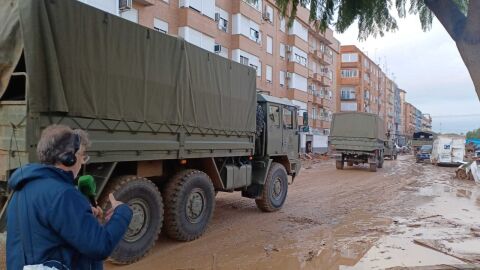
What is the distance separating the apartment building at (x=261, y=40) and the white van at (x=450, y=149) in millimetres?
11579

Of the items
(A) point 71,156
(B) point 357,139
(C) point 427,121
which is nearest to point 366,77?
(B) point 357,139

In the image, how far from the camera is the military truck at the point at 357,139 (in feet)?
74.0

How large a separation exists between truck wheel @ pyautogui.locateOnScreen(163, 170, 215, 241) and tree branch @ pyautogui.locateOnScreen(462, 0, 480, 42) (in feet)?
14.8

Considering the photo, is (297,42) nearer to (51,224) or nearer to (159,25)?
(159,25)

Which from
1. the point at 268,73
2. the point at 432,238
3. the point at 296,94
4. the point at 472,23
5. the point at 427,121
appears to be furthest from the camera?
the point at 427,121

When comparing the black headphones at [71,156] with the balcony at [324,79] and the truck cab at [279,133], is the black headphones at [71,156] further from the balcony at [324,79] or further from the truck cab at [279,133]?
the balcony at [324,79]

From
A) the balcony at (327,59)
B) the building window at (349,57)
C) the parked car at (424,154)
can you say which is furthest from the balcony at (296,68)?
the building window at (349,57)

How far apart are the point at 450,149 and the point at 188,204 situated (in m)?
26.9

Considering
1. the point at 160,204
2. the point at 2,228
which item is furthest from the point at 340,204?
the point at 2,228

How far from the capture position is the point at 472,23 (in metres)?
4.26

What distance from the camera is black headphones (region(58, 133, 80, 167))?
2.04 meters

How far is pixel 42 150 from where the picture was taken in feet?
6.68

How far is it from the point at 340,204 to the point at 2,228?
8.65 metres

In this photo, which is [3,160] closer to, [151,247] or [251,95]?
[151,247]
